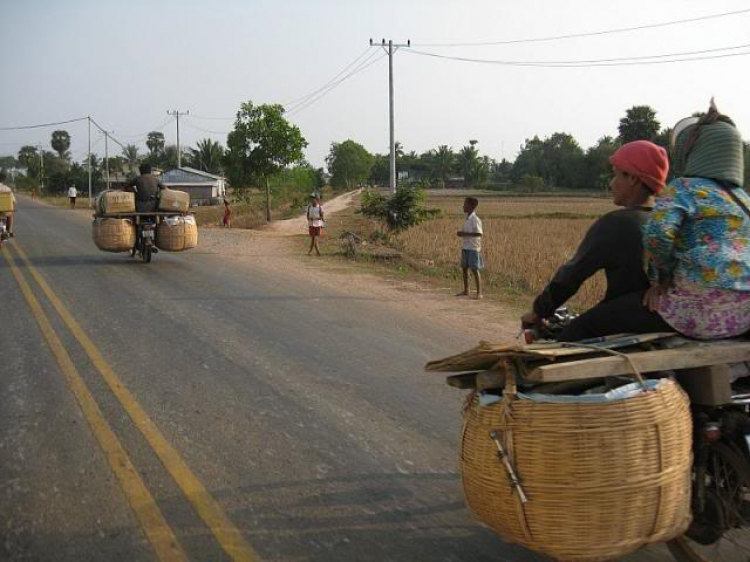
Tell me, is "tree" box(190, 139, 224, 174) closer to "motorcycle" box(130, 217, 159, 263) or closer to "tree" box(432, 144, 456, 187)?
"tree" box(432, 144, 456, 187)

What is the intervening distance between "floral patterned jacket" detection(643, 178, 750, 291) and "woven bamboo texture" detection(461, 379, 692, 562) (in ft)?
1.71

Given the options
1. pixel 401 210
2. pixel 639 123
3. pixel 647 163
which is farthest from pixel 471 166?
pixel 647 163

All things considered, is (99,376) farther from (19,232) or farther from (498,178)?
(498,178)

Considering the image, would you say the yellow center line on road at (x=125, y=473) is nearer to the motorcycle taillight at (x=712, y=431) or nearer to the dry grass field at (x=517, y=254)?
the motorcycle taillight at (x=712, y=431)

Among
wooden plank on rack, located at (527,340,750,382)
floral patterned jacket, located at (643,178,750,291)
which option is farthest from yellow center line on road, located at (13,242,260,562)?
floral patterned jacket, located at (643,178,750,291)

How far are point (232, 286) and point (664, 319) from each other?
998 centimetres

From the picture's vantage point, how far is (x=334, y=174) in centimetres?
12225

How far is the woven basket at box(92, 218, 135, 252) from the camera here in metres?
14.7

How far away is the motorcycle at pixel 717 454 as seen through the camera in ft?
9.98

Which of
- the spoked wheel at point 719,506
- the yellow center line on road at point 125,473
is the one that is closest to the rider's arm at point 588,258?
the spoked wheel at point 719,506

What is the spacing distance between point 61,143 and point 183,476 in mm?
141995

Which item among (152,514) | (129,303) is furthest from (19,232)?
(152,514)

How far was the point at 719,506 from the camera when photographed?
10.4ft

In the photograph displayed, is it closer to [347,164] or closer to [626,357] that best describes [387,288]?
[626,357]
